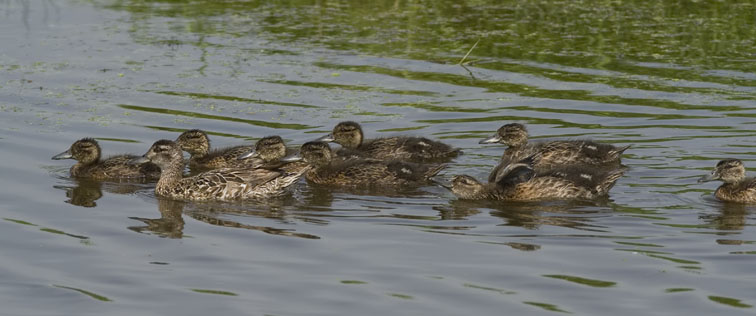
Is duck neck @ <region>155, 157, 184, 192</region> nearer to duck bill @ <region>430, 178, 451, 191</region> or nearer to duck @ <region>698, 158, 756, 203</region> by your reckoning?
duck bill @ <region>430, 178, 451, 191</region>

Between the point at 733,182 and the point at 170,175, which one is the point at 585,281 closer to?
the point at 733,182

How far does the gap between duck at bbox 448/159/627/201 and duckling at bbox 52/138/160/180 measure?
293cm

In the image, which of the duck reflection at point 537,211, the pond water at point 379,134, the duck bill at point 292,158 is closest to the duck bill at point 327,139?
the pond water at point 379,134

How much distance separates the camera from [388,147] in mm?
12430

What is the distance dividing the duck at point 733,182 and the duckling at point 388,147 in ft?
8.64

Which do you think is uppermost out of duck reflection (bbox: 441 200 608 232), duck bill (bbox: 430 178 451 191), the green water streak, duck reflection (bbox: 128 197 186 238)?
duck bill (bbox: 430 178 451 191)

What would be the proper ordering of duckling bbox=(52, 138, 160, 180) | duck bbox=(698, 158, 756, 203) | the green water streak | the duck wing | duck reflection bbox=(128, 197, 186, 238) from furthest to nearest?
duckling bbox=(52, 138, 160, 180), the duck wing, duck bbox=(698, 158, 756, 203), duck reflection bbox=(128, 197, 186, 238), the green water streak

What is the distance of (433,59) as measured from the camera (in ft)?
55.0

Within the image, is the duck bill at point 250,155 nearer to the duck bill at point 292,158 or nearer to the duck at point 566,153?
the duck bill at point 292,158

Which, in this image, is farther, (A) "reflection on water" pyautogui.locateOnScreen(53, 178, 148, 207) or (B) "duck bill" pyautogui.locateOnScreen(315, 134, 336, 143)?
A: (B) "duck bill" pyautogui.locateOnScreen(315, 134, 336, 143)

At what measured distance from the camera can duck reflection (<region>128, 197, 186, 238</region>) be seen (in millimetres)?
9398

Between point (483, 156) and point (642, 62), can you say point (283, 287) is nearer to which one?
point (483, 156)

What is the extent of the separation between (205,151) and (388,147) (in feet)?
5.69

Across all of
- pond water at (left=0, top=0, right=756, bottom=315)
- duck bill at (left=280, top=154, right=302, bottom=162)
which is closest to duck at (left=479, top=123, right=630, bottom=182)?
pond water at (left=0, top=0, right=756, bottom=315)
